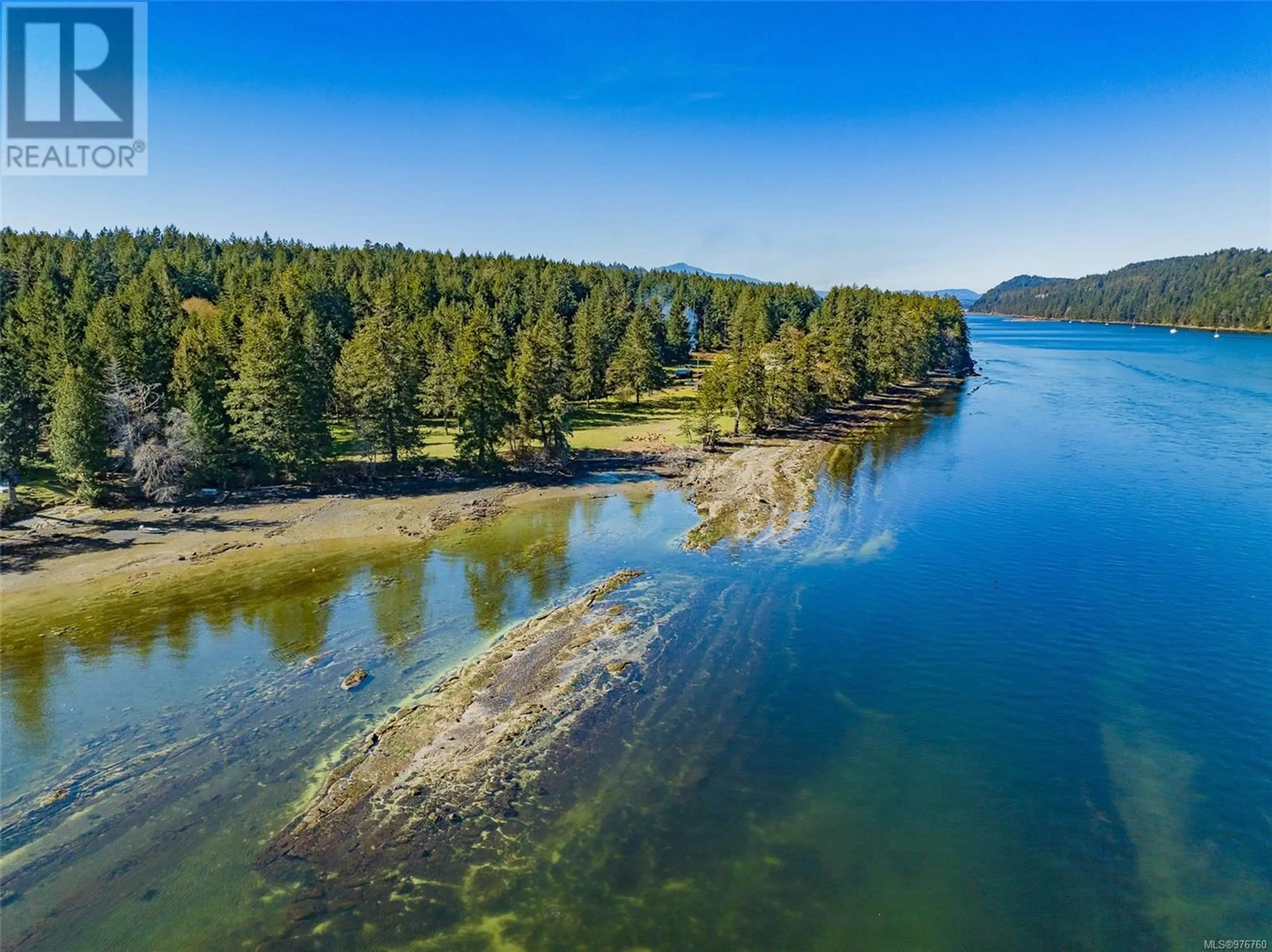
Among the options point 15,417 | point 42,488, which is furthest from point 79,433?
point 42,488

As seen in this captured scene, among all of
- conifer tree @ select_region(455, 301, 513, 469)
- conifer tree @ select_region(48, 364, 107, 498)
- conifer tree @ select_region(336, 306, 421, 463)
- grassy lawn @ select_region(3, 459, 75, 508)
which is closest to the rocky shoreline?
conifer tree @ select_region(455, 301, 513, 469)

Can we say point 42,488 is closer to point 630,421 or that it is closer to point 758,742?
point 758,742

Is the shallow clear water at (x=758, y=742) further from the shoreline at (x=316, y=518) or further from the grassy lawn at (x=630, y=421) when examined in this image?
the grassy lawn at (x=630, y=421)

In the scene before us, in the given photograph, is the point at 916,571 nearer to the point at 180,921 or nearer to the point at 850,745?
the point at 850,745

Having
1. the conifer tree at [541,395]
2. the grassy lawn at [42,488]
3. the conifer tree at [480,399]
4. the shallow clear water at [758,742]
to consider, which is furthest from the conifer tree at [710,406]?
the grassy lawn at [42,488]

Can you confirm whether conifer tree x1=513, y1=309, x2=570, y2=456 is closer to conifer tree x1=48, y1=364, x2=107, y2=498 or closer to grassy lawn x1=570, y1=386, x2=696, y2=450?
grassy lawn x1=570, y1=386, x2=696, y2=450

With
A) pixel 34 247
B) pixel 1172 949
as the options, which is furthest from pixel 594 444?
pixel 34 247
